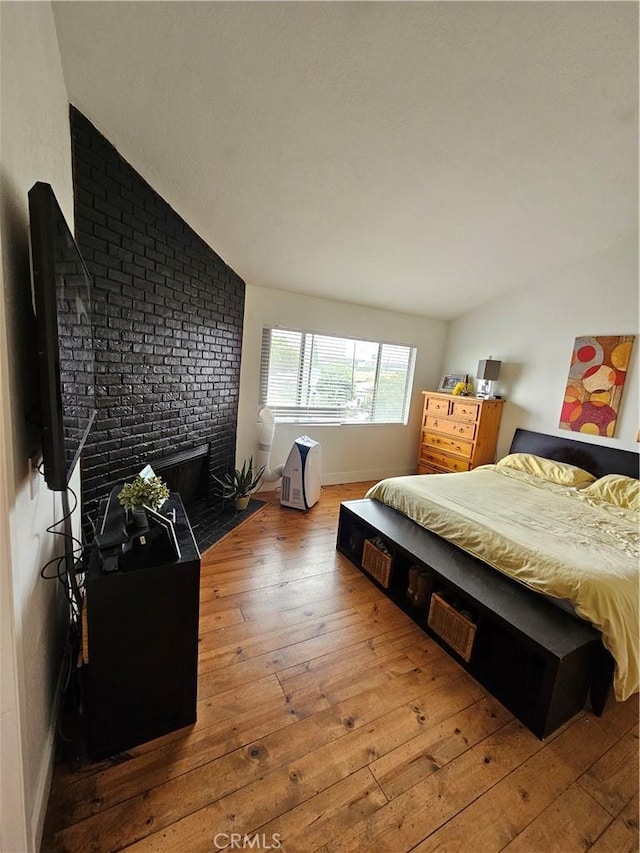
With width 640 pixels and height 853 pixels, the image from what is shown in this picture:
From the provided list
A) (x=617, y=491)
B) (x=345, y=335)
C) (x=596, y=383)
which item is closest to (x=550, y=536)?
(x=617, y=491)

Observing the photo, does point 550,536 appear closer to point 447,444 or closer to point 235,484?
point 447,444

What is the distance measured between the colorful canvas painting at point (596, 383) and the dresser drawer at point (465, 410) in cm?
78

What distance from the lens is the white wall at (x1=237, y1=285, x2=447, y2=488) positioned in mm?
3578

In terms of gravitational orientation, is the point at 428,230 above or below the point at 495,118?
below

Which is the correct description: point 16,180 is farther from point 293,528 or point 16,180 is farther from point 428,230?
point 293,528

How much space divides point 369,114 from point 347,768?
109 inches

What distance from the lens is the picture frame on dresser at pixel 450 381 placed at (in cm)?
436

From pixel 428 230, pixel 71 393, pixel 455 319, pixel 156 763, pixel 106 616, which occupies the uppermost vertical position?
pixel 428 230

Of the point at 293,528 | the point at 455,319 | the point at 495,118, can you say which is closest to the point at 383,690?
the point at 293,528

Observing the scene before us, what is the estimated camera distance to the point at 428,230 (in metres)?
2.66

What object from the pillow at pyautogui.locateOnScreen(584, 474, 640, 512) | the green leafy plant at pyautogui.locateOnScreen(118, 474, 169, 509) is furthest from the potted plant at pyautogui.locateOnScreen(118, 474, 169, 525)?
the pillow at pyautogui.locateOnScreen(584, 474, 640, 512)

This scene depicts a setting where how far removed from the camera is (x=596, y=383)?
3.11 meters

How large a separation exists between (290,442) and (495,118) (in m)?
3.11

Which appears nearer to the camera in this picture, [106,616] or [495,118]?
[106,616]
